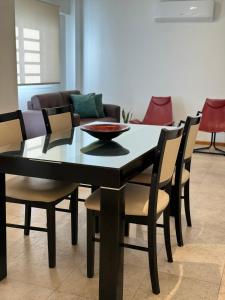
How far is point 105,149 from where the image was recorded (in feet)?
7.07

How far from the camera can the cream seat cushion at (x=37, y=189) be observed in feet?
7.11

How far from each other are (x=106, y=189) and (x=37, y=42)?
4.54 m

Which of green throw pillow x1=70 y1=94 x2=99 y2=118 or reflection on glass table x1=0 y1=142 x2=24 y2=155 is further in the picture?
green throw pillow x1=70 y1=94 x2=99 y2=118

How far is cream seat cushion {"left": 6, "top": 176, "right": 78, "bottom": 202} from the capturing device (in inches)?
85.4

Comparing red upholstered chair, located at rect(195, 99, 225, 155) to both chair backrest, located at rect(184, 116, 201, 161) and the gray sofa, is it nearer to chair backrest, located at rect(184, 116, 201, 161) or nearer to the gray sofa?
the gray sofa

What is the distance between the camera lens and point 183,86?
6363mm

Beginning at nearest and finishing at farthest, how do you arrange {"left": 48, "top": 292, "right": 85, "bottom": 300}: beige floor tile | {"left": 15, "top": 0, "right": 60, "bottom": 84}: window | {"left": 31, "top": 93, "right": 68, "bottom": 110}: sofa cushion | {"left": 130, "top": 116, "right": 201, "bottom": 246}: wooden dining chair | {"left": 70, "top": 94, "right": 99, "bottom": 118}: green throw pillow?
{"left": 48, "top": 292, "right": 85, "bottom": 300}: beige floor tile, {"left": 130, "top": 116, "right": 201, "bottom": 246}: wooden dining chair, {"left": 31, "top": 93, "right": 68, "bottom": 110}: sofa cushion, {"left": 15, "top": 0, "right": 60, "bottom": 84}: window, {"left": 70, "top": 94, "right": 99, "bottom": 118}: green throw pillow

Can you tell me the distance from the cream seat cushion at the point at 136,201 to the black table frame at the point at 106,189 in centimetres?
19

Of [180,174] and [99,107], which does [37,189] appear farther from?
[99,107]

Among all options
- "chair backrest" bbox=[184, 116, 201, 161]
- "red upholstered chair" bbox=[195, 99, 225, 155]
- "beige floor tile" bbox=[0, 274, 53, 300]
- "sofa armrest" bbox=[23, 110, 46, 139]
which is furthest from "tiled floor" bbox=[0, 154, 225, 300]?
"red upholstered chair" bbox=[195, 99, 225, 155]

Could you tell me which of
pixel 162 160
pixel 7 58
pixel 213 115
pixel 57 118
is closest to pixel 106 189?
pixel 162 160

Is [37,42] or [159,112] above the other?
[37,42]

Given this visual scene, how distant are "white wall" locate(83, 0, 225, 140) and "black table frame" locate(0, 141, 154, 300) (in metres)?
4.67

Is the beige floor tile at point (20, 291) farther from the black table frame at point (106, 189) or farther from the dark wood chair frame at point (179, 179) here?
the dark wood chair frame at point (179, 179)
